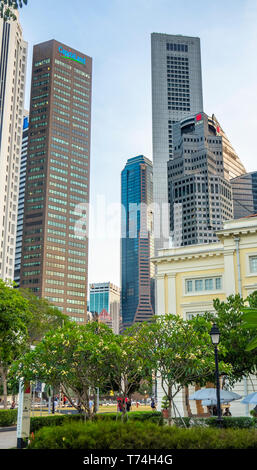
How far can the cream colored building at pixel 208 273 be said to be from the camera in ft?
135

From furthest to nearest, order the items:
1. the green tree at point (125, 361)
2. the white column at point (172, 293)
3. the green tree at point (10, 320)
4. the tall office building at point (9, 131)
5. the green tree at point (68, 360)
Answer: the tall office building at point (9, 131), the white column at point (172, 293), the green tree at point (10, 320), the green tree at point (125, 361), the green tree at point (68, 360)

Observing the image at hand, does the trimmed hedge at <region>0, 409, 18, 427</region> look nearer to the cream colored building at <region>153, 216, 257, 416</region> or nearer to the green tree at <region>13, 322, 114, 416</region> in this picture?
the cream colored building at <region>153, 216, 257, 416</region>

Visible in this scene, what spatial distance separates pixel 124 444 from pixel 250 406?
29.3 m

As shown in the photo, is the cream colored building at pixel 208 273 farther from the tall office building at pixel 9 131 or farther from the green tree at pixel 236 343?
the tall office building at pixel 9 131

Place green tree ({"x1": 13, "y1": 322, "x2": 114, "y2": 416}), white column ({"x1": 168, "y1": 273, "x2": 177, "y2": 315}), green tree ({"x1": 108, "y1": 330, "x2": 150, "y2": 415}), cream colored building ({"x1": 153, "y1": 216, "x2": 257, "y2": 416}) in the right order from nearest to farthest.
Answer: green tree ({"x1": 13, "y1": 322, "x2": 114, "y2": 416})
green tree ({"x1": 108, "y1": 330, "x2": 150, "y2": 415})
cream colored building ({"x1": 153, "y1": 216, "x2": 257, "y2": 416})
white column ({"x1": 168, "y1": 273, "x2": 177, "y2": 315})

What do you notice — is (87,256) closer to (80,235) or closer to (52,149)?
(80,235)

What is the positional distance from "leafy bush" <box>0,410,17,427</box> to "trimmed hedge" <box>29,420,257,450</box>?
2762 centimetres

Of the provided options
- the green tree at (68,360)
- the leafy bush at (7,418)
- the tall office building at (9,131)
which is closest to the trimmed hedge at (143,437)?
the green tree at (68,360)

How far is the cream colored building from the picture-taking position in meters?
41.1

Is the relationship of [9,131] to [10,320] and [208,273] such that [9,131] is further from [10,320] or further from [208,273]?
[10,320]

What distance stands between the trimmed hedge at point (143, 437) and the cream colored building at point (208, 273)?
27.7 meters

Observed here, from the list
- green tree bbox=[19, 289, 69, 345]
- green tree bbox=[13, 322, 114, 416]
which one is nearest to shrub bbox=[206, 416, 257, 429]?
green tree bbox=[13, 322, 114, 416]

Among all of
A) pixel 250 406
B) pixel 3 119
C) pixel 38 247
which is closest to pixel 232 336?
pixel 250 406

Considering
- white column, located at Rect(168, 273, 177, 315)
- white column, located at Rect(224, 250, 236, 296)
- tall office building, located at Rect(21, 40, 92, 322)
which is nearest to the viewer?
white column, located at Rect(224, 250, 236, 296)
